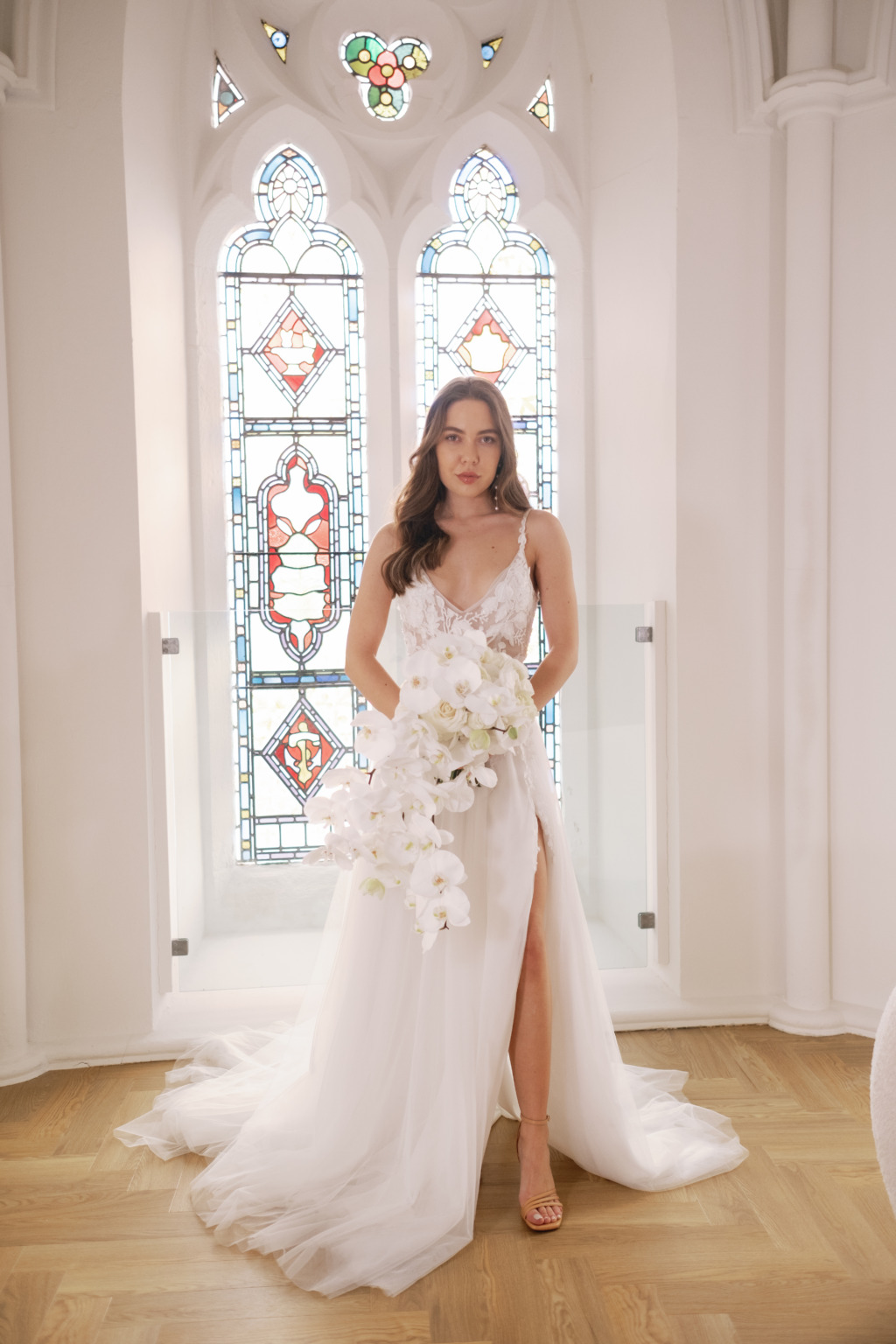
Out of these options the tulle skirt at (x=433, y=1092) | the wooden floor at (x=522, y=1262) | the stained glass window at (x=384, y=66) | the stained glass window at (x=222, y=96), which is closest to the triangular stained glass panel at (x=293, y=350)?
the stained glass window at (x=222, y=96)

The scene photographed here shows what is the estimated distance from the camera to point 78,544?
3301 mm

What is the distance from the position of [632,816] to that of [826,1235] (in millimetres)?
1564

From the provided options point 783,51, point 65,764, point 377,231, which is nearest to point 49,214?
point 377,231

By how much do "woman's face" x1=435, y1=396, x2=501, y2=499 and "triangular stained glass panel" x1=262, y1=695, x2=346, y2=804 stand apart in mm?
1448

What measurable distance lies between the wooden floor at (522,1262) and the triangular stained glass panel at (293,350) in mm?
2757

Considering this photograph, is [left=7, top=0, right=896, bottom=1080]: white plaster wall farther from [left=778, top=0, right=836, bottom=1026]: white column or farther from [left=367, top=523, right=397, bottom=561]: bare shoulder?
[left=367, top=523, right=397, bottom=561]: bare shoulder

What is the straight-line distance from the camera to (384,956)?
2.52 m

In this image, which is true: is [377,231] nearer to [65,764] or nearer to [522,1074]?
[65,764]

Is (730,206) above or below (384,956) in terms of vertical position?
above

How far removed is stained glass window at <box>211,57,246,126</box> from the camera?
13.2ft

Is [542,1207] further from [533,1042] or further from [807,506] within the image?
[807,506]

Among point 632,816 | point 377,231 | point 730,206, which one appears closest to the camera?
point 730,206

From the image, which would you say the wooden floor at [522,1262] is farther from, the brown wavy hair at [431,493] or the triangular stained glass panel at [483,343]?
the triangular stained glass panel at [483,343]

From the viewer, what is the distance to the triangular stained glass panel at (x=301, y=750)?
387 centimetres
